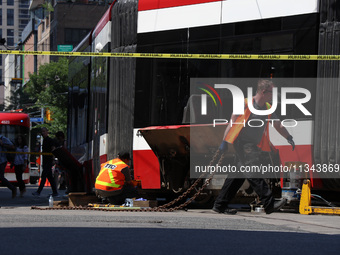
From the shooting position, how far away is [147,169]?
1359 cm

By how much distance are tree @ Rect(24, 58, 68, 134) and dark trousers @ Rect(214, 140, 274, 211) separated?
49337 mm

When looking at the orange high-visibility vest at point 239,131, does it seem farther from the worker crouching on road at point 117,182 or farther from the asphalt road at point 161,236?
the worker crouching on road at point 117,182

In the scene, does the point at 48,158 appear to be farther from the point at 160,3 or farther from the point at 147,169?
the point at 160,3

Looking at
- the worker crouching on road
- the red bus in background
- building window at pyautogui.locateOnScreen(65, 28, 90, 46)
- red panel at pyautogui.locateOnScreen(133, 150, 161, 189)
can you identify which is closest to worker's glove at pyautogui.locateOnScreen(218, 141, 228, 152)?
red panel at pyautogui.locateOnScreen(133, 150, 161, 189)

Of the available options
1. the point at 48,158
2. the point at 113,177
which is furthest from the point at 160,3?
the point at 48,158

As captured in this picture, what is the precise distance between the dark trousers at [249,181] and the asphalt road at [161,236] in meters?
0.92

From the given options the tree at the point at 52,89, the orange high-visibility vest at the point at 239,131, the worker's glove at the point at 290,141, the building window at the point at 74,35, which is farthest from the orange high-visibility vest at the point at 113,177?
the building window at the point at 74,35

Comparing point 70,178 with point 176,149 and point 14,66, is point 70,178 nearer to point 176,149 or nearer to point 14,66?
point 176,149

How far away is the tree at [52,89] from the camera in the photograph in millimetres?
63031

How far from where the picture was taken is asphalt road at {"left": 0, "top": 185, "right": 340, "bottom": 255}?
6.59m

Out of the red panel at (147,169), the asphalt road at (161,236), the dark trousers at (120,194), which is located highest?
the red panel at (147,169)

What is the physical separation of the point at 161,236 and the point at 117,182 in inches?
238

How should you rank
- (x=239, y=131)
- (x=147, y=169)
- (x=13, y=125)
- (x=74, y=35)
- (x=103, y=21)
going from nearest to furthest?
(x=239, y=131) < (x=147, y=169) < (x=103, y=21) < (x=13, y=125) < (x=74, y=35)

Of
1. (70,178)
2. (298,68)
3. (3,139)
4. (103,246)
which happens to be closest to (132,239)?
(103,246)
